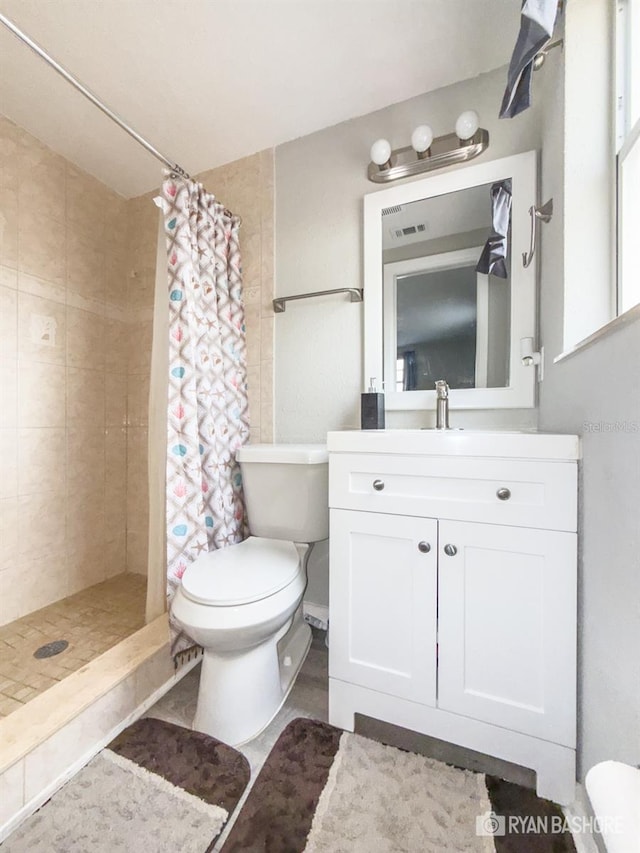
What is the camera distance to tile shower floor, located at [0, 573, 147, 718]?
1228 mm

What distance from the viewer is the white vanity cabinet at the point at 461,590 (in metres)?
0.88

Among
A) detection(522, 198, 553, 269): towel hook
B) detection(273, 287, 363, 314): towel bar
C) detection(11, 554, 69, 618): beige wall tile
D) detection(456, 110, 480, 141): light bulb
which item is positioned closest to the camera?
detection(522, 198, 553, 269): towel hook

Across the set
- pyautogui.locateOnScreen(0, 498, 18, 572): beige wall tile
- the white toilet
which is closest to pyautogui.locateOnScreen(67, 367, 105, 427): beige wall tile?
pyautogui.locateOnScreen(0, 498, 18, 572): beige wall tile

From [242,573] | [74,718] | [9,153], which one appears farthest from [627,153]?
[9,153]

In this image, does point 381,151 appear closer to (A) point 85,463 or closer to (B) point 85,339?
(B) point 85,339

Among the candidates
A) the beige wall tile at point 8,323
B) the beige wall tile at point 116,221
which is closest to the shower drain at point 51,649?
the beige wall tile at point 8,323

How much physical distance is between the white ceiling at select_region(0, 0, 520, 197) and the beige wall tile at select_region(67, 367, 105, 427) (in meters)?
1.11

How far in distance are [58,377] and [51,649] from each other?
122 centimetres

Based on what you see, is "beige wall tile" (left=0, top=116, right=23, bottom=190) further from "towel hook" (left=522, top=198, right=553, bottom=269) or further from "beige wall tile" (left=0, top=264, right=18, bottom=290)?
"towel hook" (left=522, top=198, right=553, bottom=269)

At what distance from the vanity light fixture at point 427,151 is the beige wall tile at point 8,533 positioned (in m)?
2.13

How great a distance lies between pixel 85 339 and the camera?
1.96 meters

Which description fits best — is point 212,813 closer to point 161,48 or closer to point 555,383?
point 555,383

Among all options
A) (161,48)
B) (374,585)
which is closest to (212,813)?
(374,585)

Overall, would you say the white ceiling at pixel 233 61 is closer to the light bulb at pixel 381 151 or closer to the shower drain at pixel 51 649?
the light bulb at pixel 381 151
